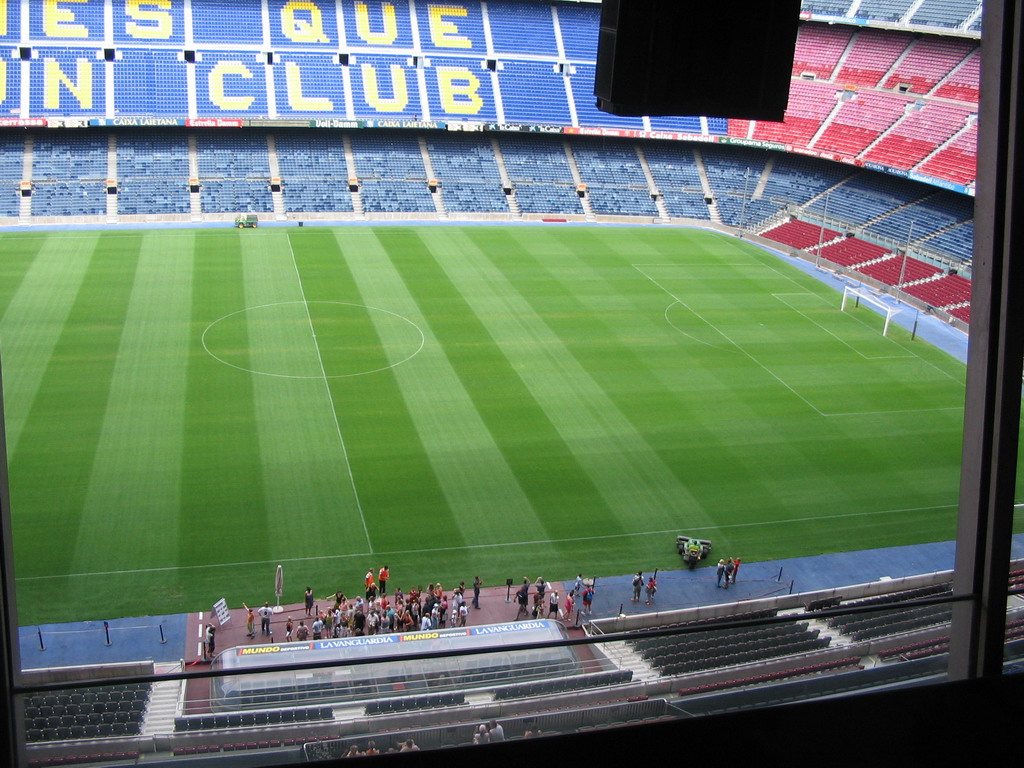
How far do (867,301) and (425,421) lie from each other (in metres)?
19.1

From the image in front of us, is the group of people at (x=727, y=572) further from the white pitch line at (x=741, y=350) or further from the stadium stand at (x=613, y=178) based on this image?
the stadium stand at (x=613, y=178)

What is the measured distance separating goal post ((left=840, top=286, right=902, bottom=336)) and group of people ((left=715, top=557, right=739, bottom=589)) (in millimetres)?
16261

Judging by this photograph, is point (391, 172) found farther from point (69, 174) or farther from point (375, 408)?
point (375, 408)

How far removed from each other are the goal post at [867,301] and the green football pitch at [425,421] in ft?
1.54

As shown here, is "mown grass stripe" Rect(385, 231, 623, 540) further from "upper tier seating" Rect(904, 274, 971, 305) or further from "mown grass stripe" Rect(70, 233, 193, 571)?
"upper tier seating" Rect(904, 274, 971, 305)

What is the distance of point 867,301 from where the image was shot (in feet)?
117

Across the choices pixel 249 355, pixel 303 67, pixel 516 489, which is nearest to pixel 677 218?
pixel 303 67

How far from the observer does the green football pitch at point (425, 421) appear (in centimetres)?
1892

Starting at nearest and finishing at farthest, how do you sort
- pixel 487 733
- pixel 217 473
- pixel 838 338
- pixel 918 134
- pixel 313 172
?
1. pixel 487 733
2. pixel 217 473
3. pixel 838 338
4. pixel 918 134
5. pixel 313 172

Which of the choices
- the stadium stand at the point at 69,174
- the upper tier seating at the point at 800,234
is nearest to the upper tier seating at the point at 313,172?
the stadium stand at the point at 69,174

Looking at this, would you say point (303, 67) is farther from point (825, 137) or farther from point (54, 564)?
point (54, 564)

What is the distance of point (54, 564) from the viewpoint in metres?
17.8

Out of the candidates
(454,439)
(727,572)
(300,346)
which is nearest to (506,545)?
(727,572)

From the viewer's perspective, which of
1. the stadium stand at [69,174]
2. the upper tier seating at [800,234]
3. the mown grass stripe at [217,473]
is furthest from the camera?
the upper tier seating at [800,234]
